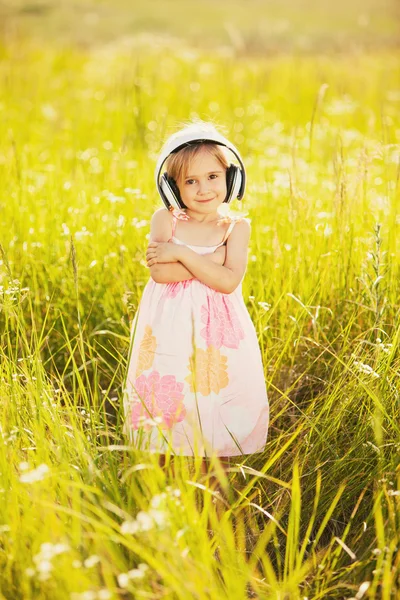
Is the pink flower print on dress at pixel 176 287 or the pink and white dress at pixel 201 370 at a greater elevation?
the pink flower print on dress at pixel 176 287

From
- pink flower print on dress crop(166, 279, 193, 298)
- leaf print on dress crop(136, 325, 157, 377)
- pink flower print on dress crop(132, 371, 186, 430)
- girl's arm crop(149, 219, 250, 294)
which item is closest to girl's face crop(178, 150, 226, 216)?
girl's arm crop(149, 219, 250, 294)

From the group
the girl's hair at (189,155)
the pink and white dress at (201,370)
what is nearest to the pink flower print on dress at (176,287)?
the pink and white dress at (201,370)

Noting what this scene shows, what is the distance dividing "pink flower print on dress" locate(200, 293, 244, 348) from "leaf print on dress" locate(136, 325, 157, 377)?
174 millimetres

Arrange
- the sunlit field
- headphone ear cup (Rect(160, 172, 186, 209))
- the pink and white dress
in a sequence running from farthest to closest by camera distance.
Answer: headphone ear cup (Rect(160, 172, 186, 209)) < the pink and white dress < the sunlit field

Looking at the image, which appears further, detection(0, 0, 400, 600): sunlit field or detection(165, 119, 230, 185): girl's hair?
detection(165, 119, 230, 185): girl's hair

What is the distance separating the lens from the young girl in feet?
7.89

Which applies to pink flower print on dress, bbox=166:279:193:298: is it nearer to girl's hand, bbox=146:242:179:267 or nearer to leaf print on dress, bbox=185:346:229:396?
girl's hand, bbox=146:242:179:267

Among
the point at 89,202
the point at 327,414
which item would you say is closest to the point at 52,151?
the point at 89,202

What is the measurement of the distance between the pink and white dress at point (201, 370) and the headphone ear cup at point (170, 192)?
0.18m

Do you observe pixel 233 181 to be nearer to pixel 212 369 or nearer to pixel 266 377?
pixel 212 369

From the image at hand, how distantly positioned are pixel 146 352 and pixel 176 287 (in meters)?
0.24

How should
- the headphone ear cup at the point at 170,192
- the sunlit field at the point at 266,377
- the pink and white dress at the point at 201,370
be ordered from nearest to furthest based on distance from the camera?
the sunlit field at the point at 266,377 → the pink and white dress at the point at 201,370 → the headphone ear cup at the point at 170,192

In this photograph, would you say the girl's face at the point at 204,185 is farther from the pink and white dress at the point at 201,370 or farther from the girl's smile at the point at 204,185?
the pink and white dress at the point at 201,370

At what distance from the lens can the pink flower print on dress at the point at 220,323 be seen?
2.43 meters
